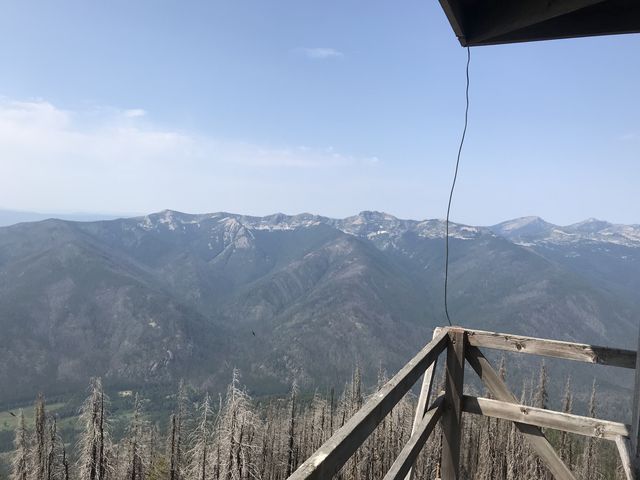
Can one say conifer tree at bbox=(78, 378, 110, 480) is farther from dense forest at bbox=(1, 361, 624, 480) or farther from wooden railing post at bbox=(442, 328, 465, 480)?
wooden railing post at bbox=(442, 328, 465, 480)

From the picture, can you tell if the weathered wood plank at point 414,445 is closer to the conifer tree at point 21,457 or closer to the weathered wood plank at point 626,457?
the weathered wood plank at point 626,457

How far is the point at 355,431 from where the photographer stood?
2227 mm

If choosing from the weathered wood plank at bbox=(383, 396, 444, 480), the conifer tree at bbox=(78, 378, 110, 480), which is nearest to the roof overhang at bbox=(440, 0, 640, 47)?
the weathered wood plank at bbox=(383, 396, 444, 480)

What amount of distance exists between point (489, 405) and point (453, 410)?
1.26ft

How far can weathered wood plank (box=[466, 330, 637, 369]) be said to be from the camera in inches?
174

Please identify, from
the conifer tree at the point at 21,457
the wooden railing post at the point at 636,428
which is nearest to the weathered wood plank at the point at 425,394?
the wooden railing post at the point at 636,428

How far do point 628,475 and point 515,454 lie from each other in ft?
139

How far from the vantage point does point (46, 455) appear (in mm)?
35031

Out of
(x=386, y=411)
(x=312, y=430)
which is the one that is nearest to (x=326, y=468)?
(x=386, y=411)

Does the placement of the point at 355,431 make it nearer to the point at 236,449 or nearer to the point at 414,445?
the point at 414,445

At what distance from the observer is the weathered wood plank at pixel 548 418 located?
13.5 ft

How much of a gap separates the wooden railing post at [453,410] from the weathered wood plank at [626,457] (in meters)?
1.46

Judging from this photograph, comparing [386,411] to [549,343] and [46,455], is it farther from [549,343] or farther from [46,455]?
[46,455]

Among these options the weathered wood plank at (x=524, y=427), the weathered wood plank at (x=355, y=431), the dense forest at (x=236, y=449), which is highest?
the weathered wood plank at (x=355, y=431)
